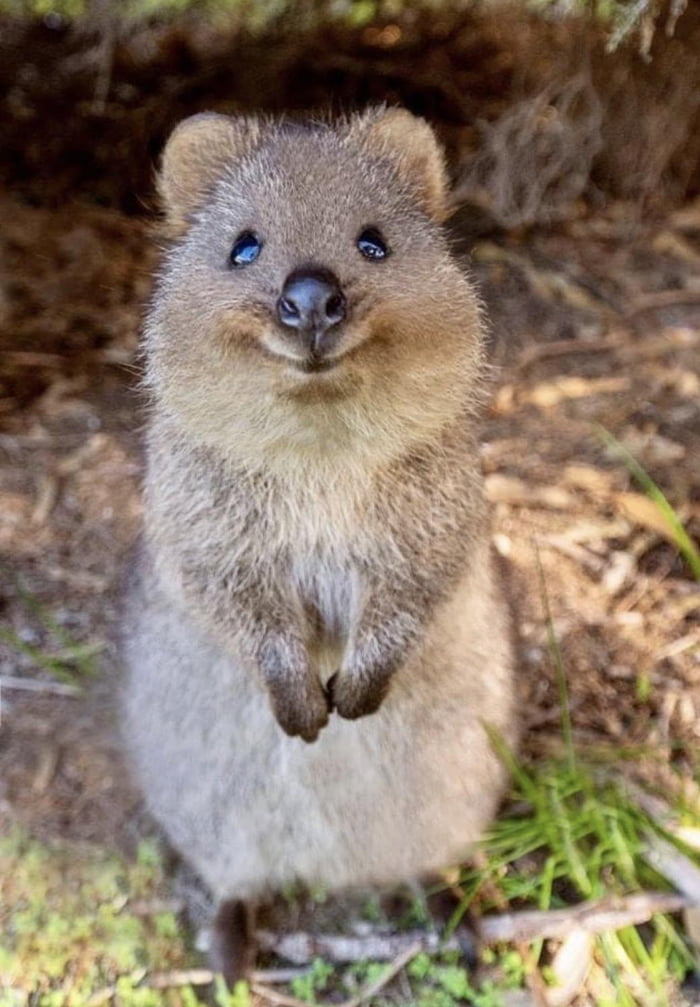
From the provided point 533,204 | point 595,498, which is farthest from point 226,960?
point 533,204

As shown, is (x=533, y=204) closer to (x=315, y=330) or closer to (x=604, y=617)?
(x=604, y=617)

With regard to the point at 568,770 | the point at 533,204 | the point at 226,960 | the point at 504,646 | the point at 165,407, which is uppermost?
the point at 533,204

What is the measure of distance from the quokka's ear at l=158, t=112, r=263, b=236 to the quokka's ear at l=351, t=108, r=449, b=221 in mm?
280

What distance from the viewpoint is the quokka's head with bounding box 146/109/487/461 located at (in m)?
2.39

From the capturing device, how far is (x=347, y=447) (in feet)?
8.90

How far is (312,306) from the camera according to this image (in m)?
2.26

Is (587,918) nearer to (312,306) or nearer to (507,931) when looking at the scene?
(507,931)

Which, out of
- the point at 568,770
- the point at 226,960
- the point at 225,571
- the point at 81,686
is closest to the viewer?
the point at 225,571

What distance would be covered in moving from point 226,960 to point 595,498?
94.8 inches

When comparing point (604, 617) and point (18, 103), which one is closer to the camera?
point (604, 617)

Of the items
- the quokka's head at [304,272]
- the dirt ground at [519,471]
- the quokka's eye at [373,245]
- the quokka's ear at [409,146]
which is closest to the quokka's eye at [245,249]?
the quokka's head at [304,272]

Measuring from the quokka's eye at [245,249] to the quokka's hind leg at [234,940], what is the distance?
6.59 feet

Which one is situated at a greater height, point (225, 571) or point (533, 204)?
point (533, 204)

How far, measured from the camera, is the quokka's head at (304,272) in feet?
7.86
